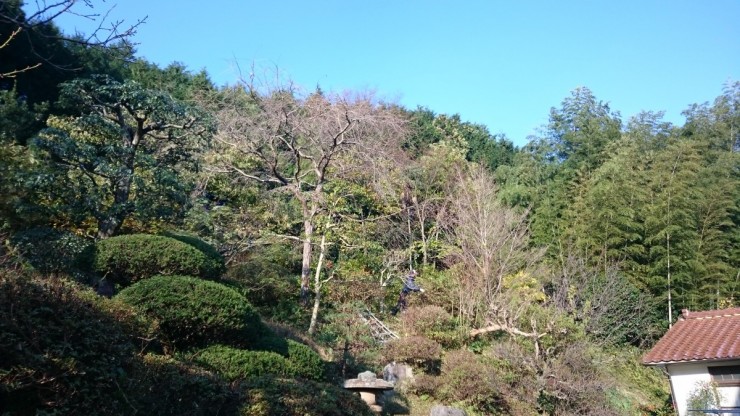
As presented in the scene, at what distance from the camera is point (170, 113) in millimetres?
7398

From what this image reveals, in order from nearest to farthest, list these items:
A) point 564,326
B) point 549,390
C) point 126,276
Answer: point 126,276 < point 549,390 < point 564,326

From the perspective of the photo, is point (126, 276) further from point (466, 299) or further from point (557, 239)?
point (557, 239)

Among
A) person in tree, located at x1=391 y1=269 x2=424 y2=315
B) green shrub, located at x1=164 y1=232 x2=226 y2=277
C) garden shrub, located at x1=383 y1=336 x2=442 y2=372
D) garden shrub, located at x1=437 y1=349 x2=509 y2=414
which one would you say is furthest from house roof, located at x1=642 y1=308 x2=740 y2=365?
green shrub, located at x1=164 y1=232 x2=226 y2=277

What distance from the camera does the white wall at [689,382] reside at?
9.04 meters

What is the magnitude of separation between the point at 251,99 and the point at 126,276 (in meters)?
6.24

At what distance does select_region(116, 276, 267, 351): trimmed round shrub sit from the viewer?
16.7ft

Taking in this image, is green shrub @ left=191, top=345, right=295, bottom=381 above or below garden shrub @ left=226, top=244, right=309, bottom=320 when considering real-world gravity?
below

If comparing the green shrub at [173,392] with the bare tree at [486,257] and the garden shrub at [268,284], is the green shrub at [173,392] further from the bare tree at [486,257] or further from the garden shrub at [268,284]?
the bare tree at [486,257]

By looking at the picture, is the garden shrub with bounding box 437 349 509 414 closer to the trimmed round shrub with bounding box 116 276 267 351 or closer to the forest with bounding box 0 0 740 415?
the forest with bounding box 0 0 740 415

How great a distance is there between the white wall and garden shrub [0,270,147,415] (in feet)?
30.2

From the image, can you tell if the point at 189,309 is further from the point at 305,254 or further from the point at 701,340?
the point at 701,340

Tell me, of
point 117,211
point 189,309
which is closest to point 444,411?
point 189,309

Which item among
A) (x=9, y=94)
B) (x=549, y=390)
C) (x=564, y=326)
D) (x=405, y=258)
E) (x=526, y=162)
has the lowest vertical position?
(x=549, y=390)

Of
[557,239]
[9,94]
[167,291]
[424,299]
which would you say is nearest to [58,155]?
[167,291]
